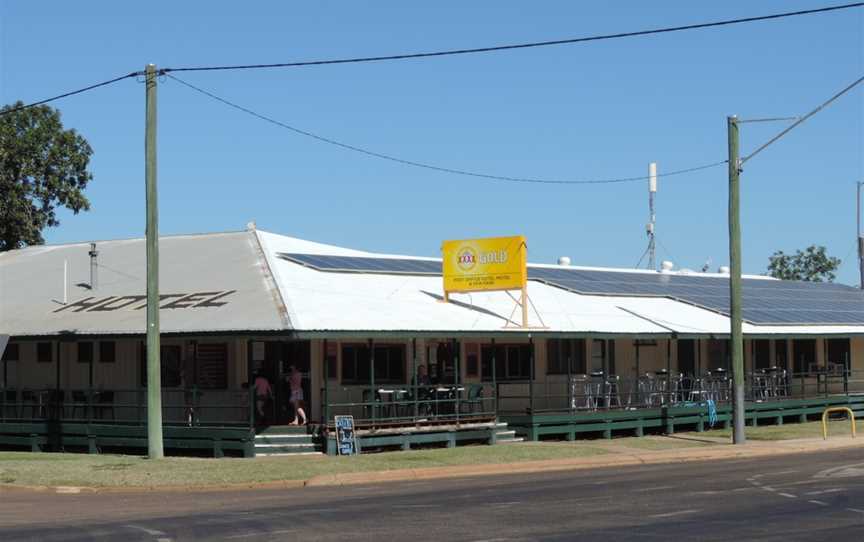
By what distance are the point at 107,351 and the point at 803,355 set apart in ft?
82.3

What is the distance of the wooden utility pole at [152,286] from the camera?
26609 mm

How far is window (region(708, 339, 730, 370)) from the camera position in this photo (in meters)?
43.5

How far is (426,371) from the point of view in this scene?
3378 cm

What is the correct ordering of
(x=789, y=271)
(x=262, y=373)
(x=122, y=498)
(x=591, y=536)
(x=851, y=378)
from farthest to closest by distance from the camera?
(x=789, y=271)
(x=851, y=378)
(x=262, y=373)
(x=122, y=498)
(x=591, y=536)

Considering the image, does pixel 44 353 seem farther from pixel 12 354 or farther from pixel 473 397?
pixel 473 397

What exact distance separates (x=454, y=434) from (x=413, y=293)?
16.3 ft

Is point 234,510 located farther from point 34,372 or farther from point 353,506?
point 34,372

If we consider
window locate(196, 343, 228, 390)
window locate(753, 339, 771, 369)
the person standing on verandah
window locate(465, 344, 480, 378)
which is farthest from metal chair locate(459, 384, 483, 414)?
window locate(753, 339, 771, 369)

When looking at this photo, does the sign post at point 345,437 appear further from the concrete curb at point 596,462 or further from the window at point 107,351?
the window at point 107,351

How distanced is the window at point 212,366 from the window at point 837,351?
25128mm

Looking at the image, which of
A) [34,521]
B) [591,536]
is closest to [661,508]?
[591,536]

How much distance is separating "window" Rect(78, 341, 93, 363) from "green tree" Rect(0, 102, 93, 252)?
27.0 metres

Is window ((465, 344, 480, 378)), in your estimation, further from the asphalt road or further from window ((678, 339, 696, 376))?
the asphalt road

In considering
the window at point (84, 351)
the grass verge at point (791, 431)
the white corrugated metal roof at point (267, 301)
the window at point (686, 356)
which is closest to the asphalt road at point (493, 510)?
the white corrugated metal roof at point (267, 301)
